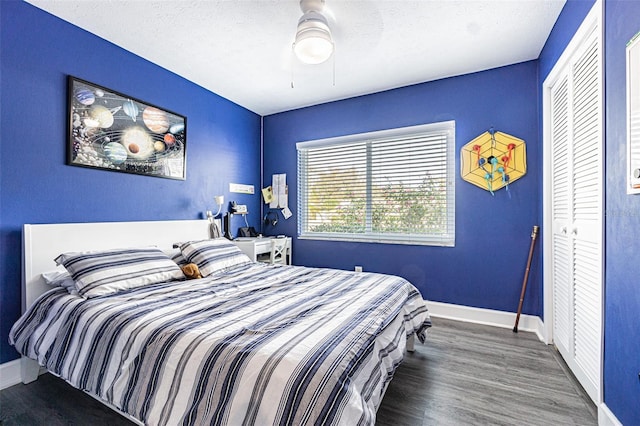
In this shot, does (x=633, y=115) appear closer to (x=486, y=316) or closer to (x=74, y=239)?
(x=486, y=316)

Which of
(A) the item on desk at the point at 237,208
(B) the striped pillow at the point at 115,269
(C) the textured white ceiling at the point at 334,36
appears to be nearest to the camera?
(B) the striped pillow at the point at 115,269

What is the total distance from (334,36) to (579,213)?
7.22ft

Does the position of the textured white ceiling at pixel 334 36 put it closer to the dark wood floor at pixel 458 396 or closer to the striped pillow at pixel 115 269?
the striped pillow at pixel 115 269

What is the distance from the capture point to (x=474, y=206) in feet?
10.0

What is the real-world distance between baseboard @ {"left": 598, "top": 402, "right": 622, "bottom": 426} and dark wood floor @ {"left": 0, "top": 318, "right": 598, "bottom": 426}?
0.07 metres

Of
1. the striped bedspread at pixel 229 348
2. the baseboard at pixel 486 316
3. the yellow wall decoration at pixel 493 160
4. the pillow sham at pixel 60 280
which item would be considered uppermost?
the yellow wall decoration at pixel 493 160

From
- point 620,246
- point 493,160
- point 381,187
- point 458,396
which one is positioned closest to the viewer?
point 620,246

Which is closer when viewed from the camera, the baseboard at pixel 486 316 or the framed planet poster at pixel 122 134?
the framed planet poster at pixel 122 134

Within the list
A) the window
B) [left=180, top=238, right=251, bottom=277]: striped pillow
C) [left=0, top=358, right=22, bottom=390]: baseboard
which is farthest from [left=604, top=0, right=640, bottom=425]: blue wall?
[left=0, top=358, right=22, bottom=390]: baseboard

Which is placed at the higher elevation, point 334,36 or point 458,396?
point 334,36

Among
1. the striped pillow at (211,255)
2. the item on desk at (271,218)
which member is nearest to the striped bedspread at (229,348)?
the striped pillow at (211,255)

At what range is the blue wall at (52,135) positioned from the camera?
6.42 ft

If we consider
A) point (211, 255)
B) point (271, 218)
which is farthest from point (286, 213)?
point (211, 255)

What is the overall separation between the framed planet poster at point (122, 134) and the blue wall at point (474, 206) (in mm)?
1983
